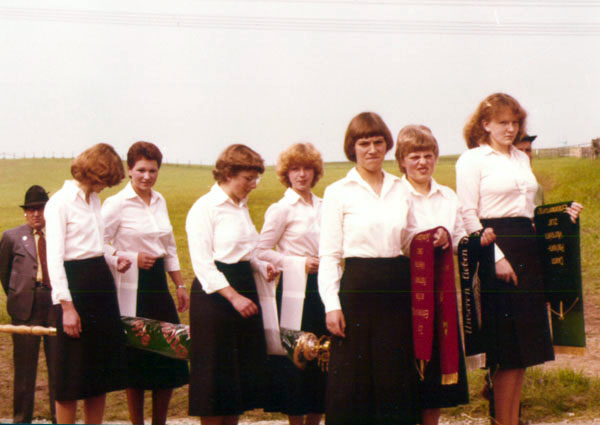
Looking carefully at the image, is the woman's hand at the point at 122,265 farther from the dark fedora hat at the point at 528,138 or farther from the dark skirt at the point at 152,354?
the dark fedora hat at the point at 528,138

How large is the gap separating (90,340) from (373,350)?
4.65ft

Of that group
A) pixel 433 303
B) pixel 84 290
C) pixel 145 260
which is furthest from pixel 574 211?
pixel 84 290

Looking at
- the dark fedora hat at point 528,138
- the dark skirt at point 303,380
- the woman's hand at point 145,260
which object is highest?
the dark fedora hat at point 528,138

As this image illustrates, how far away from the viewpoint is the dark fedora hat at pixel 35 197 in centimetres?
498

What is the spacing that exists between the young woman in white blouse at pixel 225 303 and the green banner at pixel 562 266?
1.44m

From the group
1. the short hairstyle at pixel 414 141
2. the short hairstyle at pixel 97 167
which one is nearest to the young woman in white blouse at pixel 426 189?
the short hairstyle at pixel 414 141

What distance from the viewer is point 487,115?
409cm

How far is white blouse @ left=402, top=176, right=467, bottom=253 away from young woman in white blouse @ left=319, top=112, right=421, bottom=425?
388 millimetres

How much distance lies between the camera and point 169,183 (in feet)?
16.9

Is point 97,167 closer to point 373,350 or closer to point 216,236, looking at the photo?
point 216,236

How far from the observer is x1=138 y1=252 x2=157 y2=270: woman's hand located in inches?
167

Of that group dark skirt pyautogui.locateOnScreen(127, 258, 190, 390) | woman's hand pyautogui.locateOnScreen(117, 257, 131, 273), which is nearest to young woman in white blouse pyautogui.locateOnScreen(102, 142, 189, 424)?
→ dark skirt pyautogui.locateOnScreen(127, 258, 190, 390)

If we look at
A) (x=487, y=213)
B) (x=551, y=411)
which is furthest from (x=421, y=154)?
(x=551, y=411)

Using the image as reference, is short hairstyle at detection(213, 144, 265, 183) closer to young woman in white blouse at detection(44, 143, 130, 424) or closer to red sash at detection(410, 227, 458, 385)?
young woman in white blouse at detection(44, 143, 130, 424)
